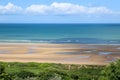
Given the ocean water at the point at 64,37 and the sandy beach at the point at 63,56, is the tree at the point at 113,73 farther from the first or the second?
the ocean water at the point at 64,37

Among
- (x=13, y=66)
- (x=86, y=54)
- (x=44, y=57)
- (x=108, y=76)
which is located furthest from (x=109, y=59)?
(x=108, y=76)

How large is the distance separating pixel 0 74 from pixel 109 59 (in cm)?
2638

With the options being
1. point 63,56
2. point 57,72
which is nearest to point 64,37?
point 63,56

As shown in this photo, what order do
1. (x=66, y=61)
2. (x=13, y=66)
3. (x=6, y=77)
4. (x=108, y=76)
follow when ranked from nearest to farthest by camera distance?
(x=6, y=77) → (x=108, y=76) → (x=13, y=66) → (x=66, y=61)

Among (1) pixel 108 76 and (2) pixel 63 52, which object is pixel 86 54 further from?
(1) pixel 108 76

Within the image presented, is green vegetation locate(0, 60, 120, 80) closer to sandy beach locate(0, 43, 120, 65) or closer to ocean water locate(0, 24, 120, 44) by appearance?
sandy beach locate(0, 43, 120, 65)

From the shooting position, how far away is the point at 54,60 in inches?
1676

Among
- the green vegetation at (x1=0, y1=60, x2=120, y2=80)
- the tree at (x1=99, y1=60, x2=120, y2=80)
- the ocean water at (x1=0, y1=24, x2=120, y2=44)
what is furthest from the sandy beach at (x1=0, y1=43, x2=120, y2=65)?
the tree at (x1=99, y1=60, x2=120, y2=80)

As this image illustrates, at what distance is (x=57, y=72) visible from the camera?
27.6m

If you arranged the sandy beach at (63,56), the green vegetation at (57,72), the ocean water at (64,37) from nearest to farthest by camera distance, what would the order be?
the green vegetation at (57,72)
the sandy beach at (63,56)
the ocean water at (64,37)

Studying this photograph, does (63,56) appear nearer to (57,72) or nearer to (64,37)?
(57,72)

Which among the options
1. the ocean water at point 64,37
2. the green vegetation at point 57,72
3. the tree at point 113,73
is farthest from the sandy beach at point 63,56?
the tree at point 113,73

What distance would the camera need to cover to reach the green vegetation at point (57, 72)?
19250 millimetres

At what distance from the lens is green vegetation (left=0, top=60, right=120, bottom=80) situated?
1925cm
